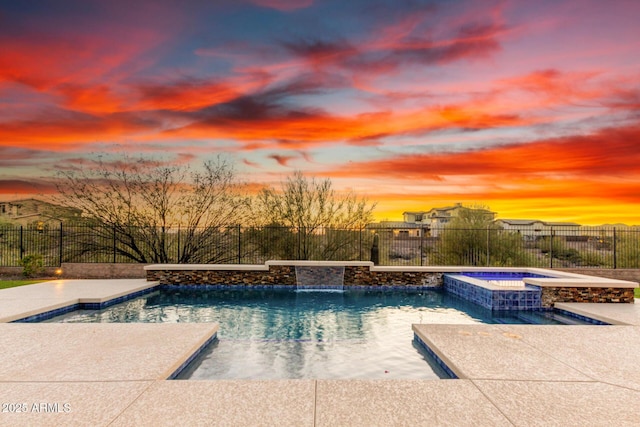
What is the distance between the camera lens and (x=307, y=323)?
7105 millimetres

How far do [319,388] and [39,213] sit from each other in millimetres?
16482

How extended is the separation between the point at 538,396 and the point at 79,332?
18.1 ft

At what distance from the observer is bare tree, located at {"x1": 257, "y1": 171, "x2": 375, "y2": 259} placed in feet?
50.0

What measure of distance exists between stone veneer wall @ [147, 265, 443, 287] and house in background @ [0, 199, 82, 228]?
20.9ft

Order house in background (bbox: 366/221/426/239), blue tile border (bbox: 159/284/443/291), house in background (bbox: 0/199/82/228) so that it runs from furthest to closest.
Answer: house in background (bbox: 0/199/82/228)
house in background (bbox: 366/221/426/239)
blue tile border (bbox: 159/284/443/291)

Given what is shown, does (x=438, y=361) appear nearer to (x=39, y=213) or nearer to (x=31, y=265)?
(x=31, y=265)

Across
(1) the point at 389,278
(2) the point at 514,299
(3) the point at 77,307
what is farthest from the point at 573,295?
(3) the point at 77,307

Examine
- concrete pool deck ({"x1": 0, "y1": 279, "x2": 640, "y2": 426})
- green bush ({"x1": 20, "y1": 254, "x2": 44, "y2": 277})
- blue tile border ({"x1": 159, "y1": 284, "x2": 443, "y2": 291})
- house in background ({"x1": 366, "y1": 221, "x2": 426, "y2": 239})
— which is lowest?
blue tile border ({"x1": 159, "y1": 284, "x2": 443, "y2": 291})

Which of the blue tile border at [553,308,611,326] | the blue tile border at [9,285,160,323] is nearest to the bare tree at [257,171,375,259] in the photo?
the blue tile border at [9,285,160,323]

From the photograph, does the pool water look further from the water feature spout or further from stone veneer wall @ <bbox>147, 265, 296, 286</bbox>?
the water feature spout

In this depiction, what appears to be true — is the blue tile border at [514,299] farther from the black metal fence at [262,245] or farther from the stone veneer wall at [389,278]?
the black metal fence at [262,245]

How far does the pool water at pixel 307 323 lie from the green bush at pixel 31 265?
499 cm

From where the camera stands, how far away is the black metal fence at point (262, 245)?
49.0 feet

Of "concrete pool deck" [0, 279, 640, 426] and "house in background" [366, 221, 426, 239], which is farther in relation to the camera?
"house in background" [366, 221, 426, 239]
